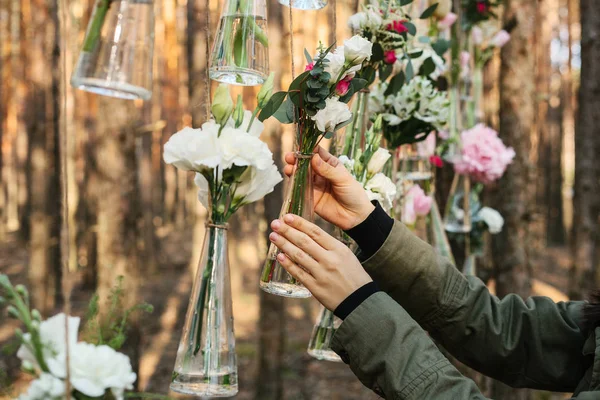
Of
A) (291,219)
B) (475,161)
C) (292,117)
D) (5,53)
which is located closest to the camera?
(291,219)

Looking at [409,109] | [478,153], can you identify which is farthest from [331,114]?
[478,153]

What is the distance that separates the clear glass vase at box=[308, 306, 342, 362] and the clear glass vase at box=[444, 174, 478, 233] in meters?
1.09

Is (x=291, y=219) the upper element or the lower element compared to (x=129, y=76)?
lower

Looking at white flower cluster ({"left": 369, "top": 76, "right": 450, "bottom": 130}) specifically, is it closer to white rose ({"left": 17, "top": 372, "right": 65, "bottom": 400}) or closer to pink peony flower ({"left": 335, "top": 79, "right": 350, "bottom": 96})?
pink peony flower ({"left": 335, "top": 79, "right": 350, "bottom": 96})

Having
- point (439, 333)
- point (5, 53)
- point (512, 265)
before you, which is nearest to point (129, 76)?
point (439, 333)

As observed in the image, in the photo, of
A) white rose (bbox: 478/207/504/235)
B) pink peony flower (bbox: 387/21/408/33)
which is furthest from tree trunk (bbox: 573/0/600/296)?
pink peony flower (bbox: 387/21/408/33)

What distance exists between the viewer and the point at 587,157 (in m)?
3.61

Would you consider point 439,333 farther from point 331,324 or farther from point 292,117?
point 292,117

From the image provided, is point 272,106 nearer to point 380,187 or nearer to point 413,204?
point 380,187

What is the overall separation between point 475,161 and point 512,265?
3.24ft

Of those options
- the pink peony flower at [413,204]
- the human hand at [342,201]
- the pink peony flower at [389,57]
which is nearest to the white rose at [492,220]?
the pink peony flower at [413,204]

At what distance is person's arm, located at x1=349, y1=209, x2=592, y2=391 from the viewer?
63.3 inches

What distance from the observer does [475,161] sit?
2539 millimetres

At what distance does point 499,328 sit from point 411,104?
27.4 inches
